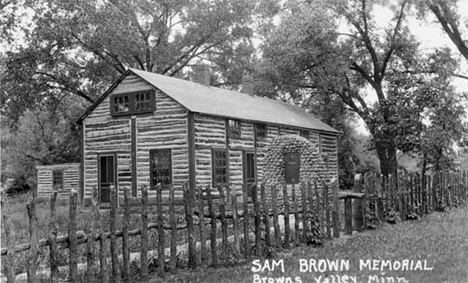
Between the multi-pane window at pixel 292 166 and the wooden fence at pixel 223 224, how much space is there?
1.66 ft

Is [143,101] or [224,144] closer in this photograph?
[143,101]

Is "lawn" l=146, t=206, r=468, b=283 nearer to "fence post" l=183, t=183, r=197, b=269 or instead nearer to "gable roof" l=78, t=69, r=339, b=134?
"fence post" l=183, t=183, r=197, b=269

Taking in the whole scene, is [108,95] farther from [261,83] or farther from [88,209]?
[261,83]

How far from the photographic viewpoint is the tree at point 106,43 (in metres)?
26.8

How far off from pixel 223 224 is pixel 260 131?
526 inches

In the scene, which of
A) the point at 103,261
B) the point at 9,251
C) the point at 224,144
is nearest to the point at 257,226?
the point at 103,261

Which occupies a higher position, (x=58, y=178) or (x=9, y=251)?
(x=58, y=178)

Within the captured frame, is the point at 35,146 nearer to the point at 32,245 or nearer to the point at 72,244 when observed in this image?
the point at 72,244

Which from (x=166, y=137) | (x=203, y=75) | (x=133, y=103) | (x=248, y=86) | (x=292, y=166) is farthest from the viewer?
(x=248, y=86)

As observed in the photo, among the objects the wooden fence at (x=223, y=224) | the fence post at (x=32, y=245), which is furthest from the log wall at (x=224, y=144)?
the fence post at (x=32, y=245)

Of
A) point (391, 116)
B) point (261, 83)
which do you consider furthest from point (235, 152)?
point (261, 83)

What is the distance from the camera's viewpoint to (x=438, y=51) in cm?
2381

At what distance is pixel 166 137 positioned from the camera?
18.2 metres

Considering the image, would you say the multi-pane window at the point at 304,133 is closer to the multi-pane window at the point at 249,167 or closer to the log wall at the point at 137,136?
the multi-pane window at the point at 249,167
